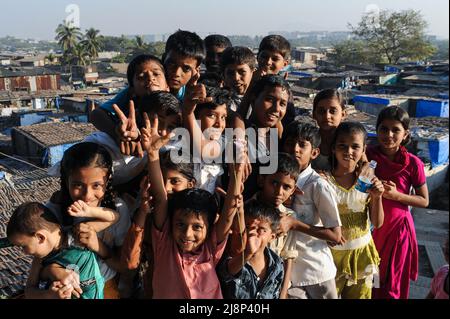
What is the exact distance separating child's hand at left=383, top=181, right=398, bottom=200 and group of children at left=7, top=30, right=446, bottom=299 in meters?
0.01

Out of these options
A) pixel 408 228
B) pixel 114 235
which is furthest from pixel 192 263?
pixel 408 228

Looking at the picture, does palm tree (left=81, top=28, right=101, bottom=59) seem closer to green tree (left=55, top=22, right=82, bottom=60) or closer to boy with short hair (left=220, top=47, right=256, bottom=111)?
green tree (left=55, top=22, right=82, bottom=60)

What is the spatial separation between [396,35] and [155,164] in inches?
1779

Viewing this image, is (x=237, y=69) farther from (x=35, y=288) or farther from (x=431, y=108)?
(x=431, y=108)

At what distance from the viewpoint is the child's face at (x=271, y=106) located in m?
2.77

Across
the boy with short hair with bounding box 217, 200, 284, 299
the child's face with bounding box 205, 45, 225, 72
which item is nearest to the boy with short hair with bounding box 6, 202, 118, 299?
the boy with short hair with bounding box 217, 200, 284, 299

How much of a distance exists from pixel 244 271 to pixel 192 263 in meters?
0.29

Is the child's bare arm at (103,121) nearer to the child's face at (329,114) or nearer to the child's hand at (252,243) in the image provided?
the child's hand at (252,243)

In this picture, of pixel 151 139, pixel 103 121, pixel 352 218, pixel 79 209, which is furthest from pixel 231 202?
pixel 352 218

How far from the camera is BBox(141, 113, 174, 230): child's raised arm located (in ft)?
6.80

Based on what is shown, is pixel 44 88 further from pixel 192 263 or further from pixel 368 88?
pixel 192 263

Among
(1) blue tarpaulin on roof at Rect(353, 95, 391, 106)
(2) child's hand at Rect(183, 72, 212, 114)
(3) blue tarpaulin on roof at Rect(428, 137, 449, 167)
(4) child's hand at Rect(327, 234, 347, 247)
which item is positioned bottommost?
(3) blue tarpaulin on roof at Rect(428, 137, 449, 167)

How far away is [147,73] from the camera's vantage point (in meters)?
2.63

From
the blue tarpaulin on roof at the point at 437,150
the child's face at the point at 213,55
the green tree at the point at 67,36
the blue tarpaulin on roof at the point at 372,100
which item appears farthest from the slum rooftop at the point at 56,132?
the green tree at the point at 67,36
